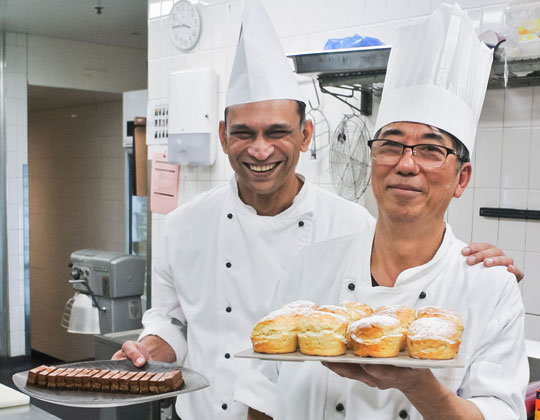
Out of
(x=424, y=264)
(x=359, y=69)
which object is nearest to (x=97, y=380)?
(x=424, y=264)

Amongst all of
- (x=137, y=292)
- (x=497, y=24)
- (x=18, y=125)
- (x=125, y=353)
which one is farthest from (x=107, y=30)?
(x=125, y=353)

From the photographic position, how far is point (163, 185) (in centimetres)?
394

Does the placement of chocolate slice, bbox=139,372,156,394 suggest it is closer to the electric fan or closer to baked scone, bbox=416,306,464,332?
baked scone, bbox=416,306,464,332

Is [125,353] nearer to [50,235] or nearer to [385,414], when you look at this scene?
[385,414]

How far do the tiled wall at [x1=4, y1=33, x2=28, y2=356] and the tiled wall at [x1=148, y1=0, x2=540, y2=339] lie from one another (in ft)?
9.88

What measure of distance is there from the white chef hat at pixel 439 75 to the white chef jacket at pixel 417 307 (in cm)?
24

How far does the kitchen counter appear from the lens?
1.87 meters

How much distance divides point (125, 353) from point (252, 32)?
0.98 meters

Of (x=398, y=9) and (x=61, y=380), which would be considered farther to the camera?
(x=398, y=9)

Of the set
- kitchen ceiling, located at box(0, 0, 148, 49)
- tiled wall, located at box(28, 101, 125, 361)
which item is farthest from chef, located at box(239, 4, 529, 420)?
tiled wall, located at box(28, 101, 125, 361)

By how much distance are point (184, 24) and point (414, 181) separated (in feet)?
9.38

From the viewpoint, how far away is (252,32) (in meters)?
1.94

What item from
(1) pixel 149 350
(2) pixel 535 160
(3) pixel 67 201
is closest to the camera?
(1) pixel 149 350

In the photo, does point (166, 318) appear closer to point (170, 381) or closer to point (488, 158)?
point (170, 381)
